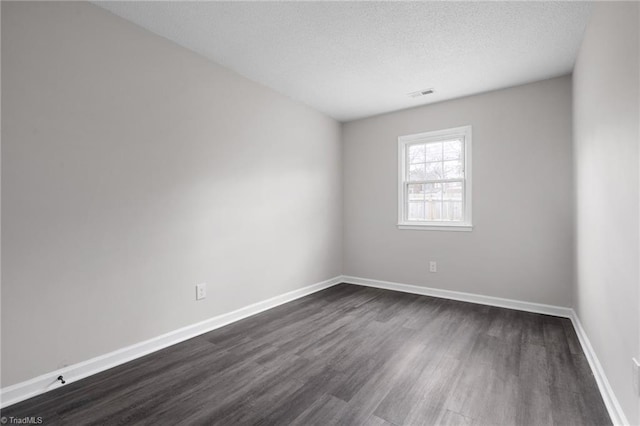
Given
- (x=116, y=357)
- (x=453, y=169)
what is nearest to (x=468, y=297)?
(x=453, y=169)

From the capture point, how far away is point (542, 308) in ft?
10.8

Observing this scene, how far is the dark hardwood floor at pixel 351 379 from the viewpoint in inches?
64.7

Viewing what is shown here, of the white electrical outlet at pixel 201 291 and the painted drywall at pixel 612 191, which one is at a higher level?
the painted drywall at pixel 612 191

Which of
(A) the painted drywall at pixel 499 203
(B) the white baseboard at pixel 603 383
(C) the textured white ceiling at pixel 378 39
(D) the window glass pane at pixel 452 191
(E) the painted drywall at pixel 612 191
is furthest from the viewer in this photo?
(D) the window glass pane at pixel 452 191

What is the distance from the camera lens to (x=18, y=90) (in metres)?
1.79

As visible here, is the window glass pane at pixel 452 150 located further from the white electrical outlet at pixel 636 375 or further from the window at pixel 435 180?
the white electrical outlet at pixel 636 375

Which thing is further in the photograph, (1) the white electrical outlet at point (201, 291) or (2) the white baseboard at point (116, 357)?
(1) the white electrical outlet at point (201, 291)

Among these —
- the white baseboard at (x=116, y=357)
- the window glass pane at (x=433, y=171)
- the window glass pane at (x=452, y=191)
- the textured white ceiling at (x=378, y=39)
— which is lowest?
the white baseboard at (x=116, y=357)

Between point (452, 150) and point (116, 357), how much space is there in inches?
158

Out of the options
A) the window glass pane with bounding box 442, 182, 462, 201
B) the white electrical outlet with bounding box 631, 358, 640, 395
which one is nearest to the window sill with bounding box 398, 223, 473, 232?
the window glass pane with bounding box 442, 182, 462, 201

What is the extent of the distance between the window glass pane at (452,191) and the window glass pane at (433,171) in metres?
0.15

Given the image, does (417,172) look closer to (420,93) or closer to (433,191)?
(433,191)

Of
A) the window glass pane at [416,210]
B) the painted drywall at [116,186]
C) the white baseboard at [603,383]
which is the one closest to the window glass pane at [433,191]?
the window glass pane at [416,210]

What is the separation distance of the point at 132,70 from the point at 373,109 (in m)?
2.89
